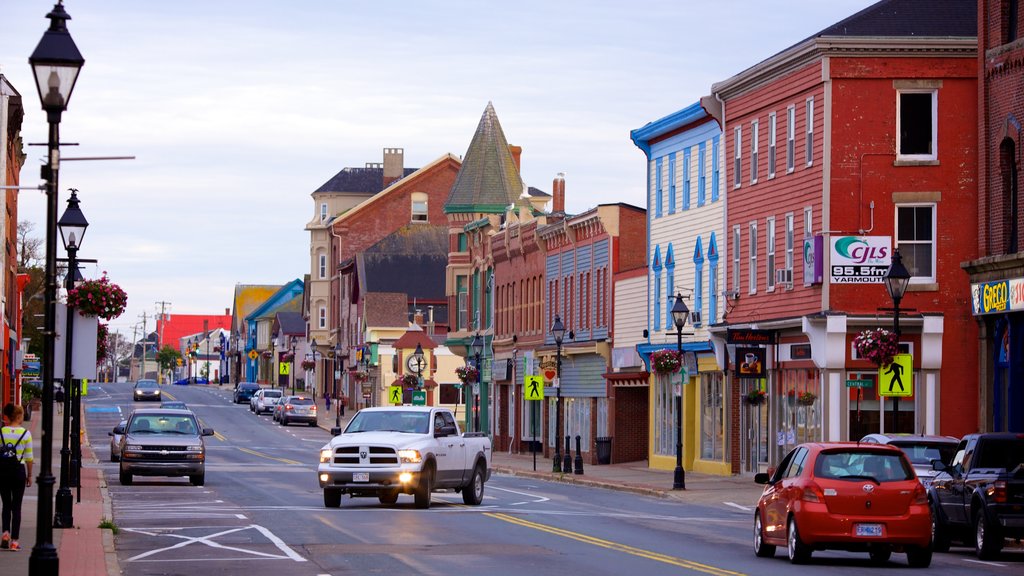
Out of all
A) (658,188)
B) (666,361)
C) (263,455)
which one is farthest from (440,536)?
(263,455)

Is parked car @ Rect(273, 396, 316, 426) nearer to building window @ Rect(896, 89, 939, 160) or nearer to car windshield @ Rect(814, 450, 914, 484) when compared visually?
building window @ Rect(896, 89, 939, 160)

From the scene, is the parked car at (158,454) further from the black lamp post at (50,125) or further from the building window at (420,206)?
the building window at (420,206)

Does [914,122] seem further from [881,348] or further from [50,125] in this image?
[50,125]

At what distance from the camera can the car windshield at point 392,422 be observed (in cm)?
3084

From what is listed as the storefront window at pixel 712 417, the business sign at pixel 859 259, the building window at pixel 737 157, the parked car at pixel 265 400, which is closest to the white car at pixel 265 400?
the parked car at pixel 265 400

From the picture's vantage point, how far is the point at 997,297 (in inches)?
1499

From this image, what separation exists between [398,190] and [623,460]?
59092 mm

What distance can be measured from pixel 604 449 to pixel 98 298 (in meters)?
34.1

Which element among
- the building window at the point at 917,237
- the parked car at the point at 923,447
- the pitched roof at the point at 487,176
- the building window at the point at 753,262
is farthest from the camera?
the pitched roof at the point at 487,176

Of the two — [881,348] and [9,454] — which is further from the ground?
[881,348]

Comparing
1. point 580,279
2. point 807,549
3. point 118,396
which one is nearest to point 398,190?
point 118,396

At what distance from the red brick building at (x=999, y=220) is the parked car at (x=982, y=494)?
13.6m

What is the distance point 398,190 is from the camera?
117 m

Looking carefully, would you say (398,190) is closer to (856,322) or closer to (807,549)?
(856,322)
